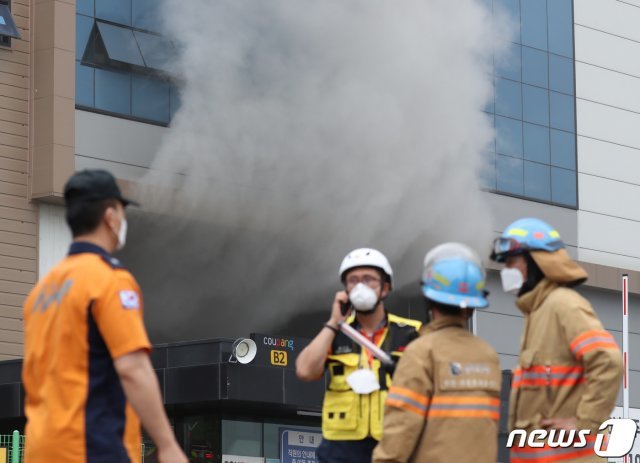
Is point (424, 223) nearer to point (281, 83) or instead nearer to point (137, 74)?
point (281, 83)

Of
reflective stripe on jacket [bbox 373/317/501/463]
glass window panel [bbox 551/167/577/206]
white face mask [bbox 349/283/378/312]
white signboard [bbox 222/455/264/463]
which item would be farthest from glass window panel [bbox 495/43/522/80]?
reflective stripe on jacket [bbox 373/317/501/463]

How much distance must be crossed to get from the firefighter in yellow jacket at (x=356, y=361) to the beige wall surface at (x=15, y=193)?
1474cm

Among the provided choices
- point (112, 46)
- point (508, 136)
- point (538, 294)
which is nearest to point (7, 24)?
point (112, 46)

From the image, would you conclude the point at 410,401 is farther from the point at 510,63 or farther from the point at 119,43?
the point at 510,63

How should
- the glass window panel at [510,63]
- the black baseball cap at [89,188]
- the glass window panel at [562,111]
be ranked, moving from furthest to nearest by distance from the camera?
the glass window panel at [562,111] → the glass window panel at [510,63] → the black baseball cap at [89,188]

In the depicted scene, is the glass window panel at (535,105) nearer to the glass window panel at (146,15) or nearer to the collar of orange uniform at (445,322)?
the glass window panel at (146,15)

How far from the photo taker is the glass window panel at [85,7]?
22.7m

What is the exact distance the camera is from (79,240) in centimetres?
540

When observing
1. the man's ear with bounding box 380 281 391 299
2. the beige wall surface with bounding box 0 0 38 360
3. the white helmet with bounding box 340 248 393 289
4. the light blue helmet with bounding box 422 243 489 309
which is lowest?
the light blue helmet with bounding box 422 243 489 309

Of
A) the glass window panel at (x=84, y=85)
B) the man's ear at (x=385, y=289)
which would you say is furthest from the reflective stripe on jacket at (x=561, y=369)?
the glass window panel at (x=84, y=85)

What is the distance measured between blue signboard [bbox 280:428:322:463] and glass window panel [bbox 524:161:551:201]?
766 cm

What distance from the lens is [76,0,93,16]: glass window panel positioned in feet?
74.5

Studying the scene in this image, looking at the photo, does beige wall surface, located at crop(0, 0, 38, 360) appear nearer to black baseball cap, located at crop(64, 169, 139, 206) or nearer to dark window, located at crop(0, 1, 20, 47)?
dark window, located at crop(0, 1, 20, 47)

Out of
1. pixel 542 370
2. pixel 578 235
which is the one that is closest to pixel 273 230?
pixel 578 235
